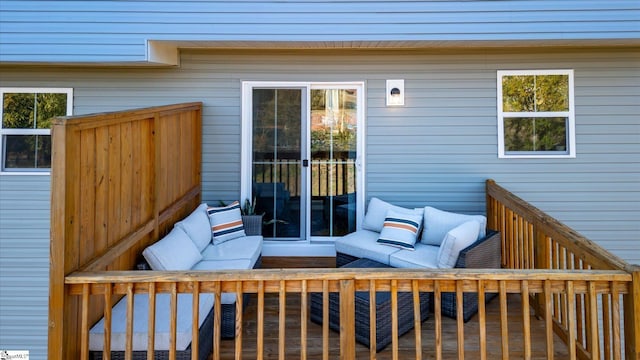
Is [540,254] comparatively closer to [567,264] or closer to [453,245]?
[567,264]

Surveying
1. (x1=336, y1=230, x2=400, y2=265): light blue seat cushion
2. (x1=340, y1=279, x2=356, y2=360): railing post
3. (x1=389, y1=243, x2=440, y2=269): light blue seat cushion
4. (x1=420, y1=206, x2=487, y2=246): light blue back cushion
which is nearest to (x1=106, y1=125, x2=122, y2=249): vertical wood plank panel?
(x1=340, y1=279, x2=356, y2=360): railing post

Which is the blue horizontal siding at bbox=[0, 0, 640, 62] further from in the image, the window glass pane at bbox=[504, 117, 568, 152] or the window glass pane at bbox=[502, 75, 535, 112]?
the window glass pane at bbox=[504, 117, 568, 152]

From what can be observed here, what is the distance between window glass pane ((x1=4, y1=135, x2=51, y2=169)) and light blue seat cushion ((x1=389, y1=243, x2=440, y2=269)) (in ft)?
15.0

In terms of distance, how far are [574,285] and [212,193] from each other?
4061 mm

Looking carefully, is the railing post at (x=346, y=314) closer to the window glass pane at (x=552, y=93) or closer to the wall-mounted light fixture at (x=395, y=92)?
the wall-mounted light fixture at (x=395, y=92)

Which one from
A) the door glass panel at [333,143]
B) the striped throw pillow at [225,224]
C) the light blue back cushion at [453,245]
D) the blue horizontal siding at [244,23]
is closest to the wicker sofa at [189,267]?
the striped throw pillow at [225,224]

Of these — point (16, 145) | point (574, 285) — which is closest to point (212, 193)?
point (16, 145)

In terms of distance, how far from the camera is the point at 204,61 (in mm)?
4824

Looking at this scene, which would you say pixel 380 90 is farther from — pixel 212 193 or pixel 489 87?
pixel 212 193

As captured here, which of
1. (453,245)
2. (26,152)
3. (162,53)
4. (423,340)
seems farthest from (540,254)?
(26,152)

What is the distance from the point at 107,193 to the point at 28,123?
326 cm

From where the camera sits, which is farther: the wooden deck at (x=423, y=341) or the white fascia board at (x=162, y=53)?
the white fascia board at (x=162, y=53)

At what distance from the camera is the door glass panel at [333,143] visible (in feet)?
16.0

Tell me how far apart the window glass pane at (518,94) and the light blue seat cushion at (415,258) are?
7.67 ft
